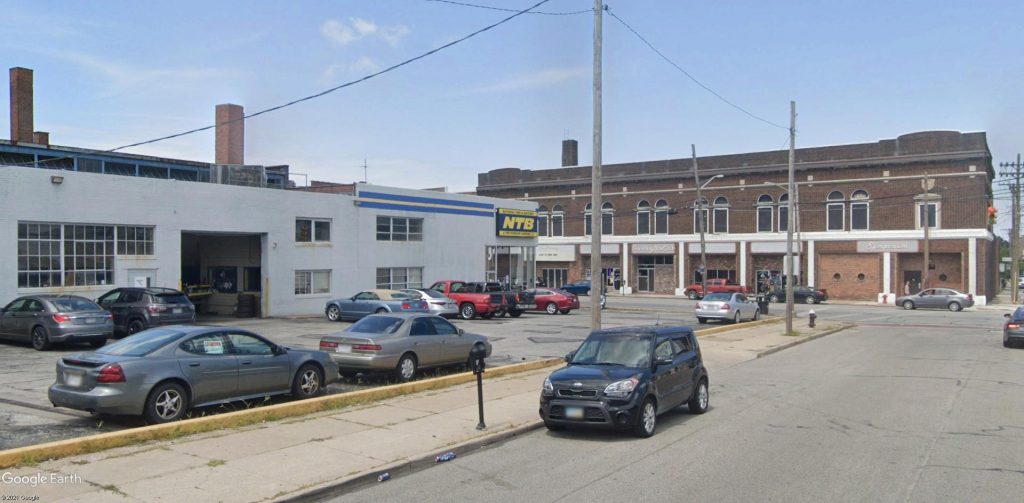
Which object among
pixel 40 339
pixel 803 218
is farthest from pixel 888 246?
pixel 40 339

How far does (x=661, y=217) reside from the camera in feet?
237

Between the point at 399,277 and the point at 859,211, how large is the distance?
41.6m

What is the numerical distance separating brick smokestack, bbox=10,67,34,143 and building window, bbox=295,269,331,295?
15576 millimetres

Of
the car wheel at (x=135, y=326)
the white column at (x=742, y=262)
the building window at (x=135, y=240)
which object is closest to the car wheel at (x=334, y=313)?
the building window at (x=135, y=240)

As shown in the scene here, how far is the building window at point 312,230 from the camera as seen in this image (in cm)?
3288

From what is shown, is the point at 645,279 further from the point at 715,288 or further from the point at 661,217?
the point at 715,288

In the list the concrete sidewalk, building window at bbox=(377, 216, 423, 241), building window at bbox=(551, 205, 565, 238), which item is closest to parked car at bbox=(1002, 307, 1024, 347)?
the concrete sidewalk

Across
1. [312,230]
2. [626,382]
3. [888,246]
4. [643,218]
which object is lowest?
[626,382]

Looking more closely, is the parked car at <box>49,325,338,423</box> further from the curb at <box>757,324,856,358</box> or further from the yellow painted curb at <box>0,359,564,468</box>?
the curb at <box>757,324,856,358</box>

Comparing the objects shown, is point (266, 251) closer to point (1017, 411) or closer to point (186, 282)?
point (186, 282)

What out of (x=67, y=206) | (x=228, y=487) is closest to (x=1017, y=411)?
(x=228, y=487)

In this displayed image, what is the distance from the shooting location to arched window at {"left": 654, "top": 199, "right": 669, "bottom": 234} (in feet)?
236

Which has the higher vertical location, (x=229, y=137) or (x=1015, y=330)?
(x=229, y=137)

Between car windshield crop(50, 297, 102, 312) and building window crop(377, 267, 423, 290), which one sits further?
building window crop(377, 267, 423, 290)
